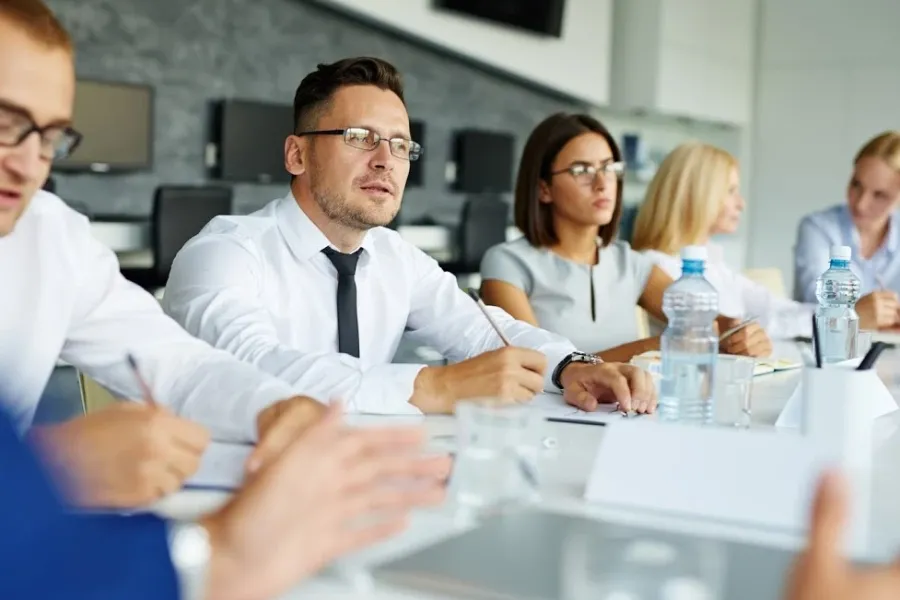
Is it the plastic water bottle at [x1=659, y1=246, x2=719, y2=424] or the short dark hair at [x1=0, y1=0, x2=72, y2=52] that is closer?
the short dark hair at [x1=0, y1=0, x2=72, y2=52]

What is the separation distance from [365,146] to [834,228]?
2.43 meters

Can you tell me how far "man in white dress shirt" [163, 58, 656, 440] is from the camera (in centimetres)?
168

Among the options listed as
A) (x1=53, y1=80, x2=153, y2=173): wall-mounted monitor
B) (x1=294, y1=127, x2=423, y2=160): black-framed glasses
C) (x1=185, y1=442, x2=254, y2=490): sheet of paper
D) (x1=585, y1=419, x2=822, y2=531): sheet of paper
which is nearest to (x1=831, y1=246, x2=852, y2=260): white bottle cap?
(x1=294, y1=127, x2=423, y2=160): black-framed glasses

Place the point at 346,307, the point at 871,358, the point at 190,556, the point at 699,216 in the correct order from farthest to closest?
the point at 699,216 → the point at 346,307 → the point at 871,358 → the point at 190,556

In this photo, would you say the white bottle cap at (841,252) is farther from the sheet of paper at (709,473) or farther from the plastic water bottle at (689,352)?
the sheet of paper at (709,473)

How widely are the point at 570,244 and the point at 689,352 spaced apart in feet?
4.01

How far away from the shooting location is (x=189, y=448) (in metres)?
1.06

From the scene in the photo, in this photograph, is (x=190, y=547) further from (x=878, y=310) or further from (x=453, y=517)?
(x=878, y=310)

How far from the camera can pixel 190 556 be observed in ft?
2.42

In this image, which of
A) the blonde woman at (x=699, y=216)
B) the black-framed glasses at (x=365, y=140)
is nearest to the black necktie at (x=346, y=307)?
the black-framed glasses at (x=365, y=140)

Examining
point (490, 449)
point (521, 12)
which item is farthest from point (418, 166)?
point (490, 449)

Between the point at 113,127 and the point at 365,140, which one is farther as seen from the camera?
the point at 113,127

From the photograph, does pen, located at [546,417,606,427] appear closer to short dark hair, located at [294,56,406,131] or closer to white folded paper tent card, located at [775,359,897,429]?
white folded paper tent card, located at [775,359,897,429]

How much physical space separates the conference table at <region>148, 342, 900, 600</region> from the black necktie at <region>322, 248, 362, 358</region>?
1.48 feet
